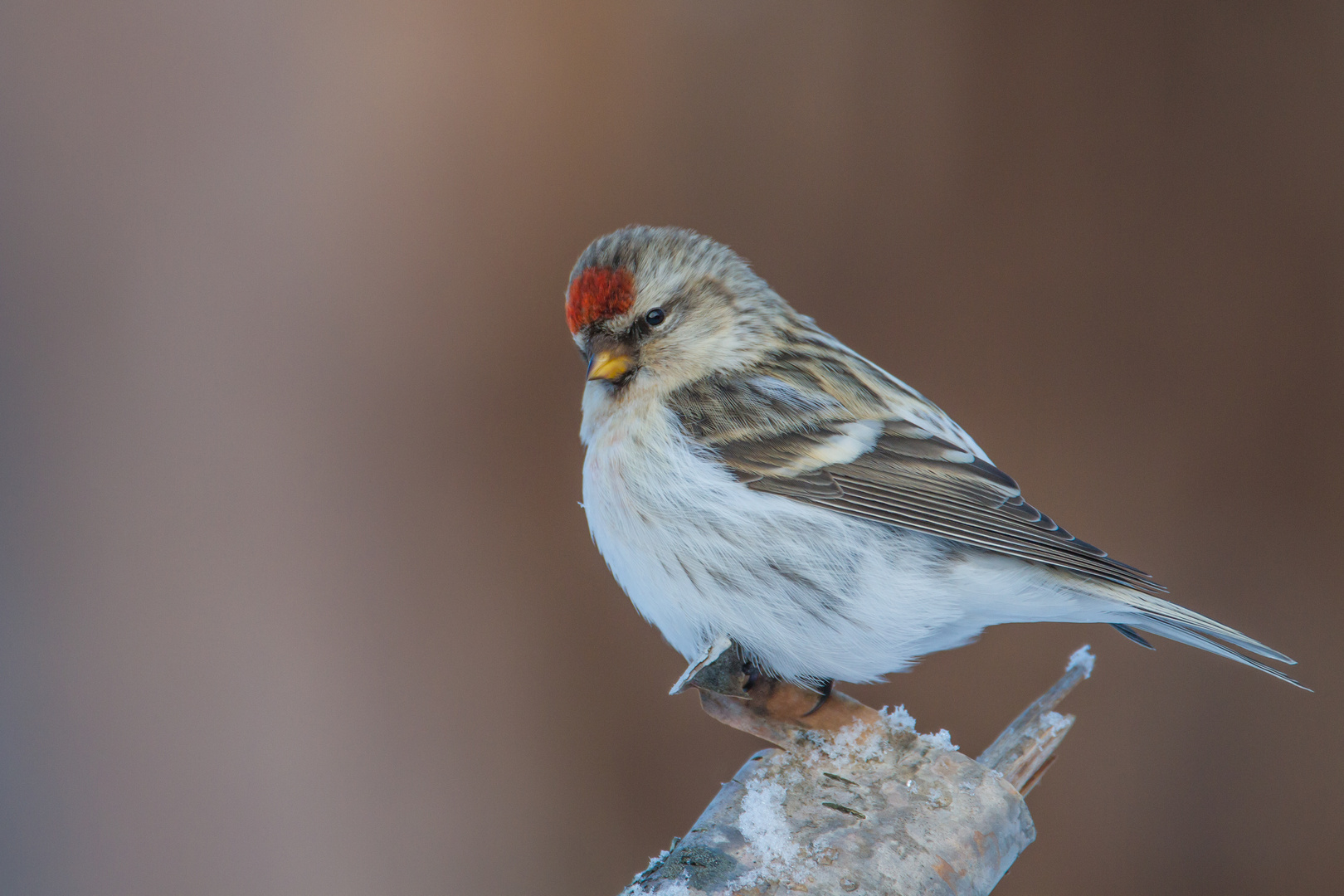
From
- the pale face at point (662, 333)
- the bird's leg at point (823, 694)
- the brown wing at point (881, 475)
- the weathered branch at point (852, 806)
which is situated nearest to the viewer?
the weathered branch at point (852, 806)

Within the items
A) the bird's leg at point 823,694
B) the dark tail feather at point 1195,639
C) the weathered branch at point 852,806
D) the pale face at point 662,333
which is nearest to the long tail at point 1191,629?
the dark tail feather at point 1195,639

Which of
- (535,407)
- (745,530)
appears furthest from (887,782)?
(535,407)

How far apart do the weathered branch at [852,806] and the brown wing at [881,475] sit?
15cm

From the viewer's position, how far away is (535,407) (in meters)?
1.89

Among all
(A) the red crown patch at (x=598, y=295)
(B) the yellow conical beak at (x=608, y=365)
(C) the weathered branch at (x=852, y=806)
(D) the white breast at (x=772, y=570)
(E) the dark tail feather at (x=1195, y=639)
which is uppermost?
(A) the red crown patch at (x=598, y=295)

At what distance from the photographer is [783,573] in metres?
0.98

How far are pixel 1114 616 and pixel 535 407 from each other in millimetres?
1161

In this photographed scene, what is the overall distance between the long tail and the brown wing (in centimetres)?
2

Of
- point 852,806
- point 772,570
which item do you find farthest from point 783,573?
point 852,806

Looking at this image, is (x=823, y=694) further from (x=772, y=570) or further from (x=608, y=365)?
(x=608, y=365)

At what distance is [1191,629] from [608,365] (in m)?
0.63

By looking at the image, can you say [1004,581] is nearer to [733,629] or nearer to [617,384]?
[733,629]

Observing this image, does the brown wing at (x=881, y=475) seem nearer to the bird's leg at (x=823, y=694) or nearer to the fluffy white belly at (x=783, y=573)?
the fluffy white belly at (x=783, y=573)

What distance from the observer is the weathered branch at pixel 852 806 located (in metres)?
0.65
